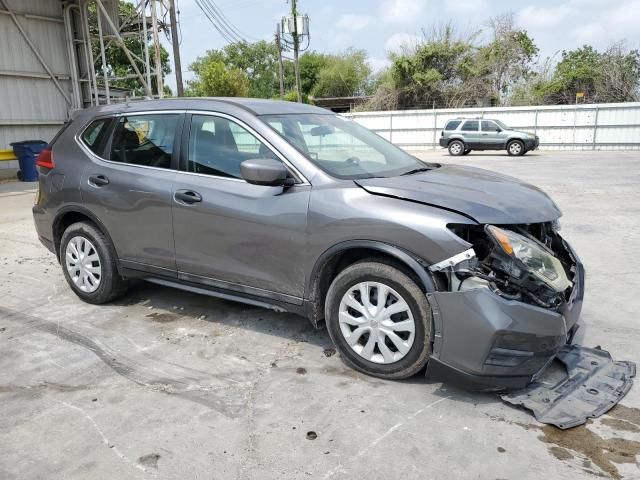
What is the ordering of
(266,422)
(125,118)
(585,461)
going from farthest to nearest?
(125,118)
(266,422)
(585,461)

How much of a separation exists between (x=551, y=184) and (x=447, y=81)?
27.4 metres

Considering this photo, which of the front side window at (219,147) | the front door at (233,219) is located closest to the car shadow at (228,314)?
the front door at (233,219)

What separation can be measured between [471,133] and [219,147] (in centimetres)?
2162

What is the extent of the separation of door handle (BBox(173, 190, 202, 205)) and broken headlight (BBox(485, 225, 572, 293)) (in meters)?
2.06

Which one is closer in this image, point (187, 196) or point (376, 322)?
point (376, 322)

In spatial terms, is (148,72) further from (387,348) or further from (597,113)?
(597,113)

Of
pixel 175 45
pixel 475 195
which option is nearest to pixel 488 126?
pixel 175 45

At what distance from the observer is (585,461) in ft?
8.60

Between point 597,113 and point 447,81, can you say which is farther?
point 447,81

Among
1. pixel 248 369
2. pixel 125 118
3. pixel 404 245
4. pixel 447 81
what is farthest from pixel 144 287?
pixel 447 81

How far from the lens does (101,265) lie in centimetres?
471

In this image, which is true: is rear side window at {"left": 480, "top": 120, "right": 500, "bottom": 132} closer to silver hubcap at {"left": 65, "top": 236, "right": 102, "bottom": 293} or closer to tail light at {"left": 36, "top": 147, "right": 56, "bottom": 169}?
tail light at {"left": 36, "top": 147, "right": 56, "bottom": 169}

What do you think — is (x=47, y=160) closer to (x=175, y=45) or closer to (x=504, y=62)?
(x=175, y=45)

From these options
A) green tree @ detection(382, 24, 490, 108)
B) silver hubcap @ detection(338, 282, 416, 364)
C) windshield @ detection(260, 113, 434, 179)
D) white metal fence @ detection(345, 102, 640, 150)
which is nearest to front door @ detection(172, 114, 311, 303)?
windshield @ detection(260, 113, 434, 179)
